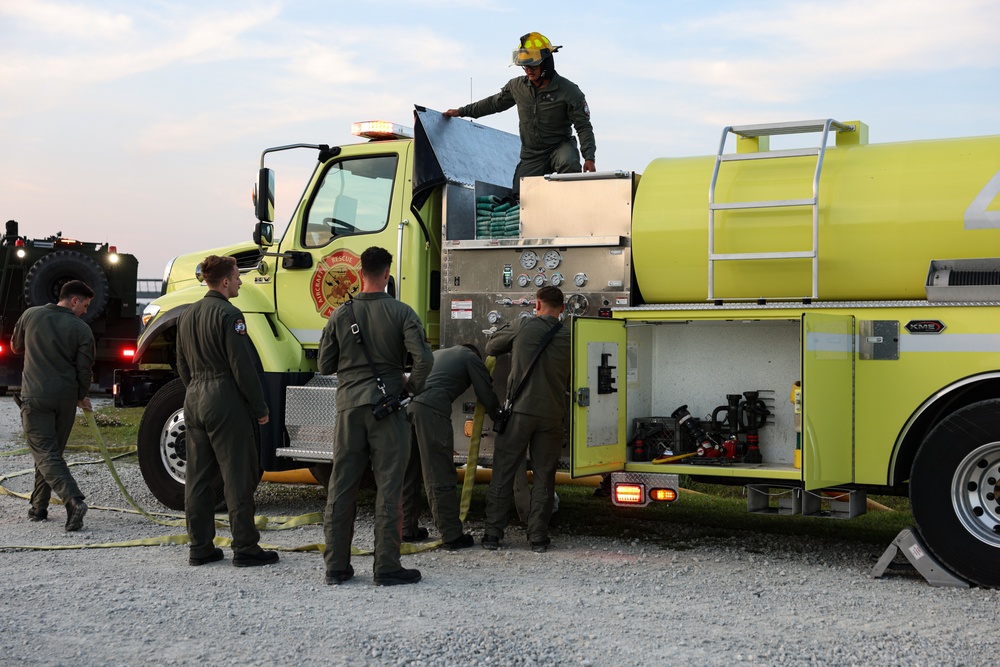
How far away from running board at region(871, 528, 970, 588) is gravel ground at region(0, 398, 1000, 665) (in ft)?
0.31

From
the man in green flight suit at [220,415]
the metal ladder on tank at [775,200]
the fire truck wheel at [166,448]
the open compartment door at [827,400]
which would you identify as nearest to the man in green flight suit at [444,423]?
the man in green flight suit at [220,415]

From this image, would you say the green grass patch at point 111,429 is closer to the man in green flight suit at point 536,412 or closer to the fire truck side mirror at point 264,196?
the fire truck side mirror at point 264,196

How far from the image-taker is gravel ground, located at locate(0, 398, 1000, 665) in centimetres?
510

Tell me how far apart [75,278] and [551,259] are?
14134 mm

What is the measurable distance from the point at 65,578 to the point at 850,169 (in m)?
5.47

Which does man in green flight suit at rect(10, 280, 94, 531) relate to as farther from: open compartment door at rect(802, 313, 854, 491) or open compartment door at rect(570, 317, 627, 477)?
open compartment door at rect(802, 313, 854, 491)

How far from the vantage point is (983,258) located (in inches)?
263

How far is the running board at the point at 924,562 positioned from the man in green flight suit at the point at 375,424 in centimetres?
290

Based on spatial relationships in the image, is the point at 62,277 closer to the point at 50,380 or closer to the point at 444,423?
the point at 50,380

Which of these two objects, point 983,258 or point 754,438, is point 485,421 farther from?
point 983,258

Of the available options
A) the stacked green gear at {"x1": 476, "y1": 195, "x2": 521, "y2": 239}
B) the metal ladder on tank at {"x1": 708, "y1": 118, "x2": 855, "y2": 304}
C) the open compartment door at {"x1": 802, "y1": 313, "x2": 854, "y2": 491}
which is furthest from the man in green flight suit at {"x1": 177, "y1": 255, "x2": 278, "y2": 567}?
the open compartment door at {"x1": 802, "y1": 313, "x2": 854, "y2": 491}

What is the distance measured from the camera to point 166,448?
9500 mm

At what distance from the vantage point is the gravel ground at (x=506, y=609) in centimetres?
510

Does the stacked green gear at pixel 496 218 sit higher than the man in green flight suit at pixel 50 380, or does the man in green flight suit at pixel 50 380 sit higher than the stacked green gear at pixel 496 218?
the stacked green gear at pixel 496 218
